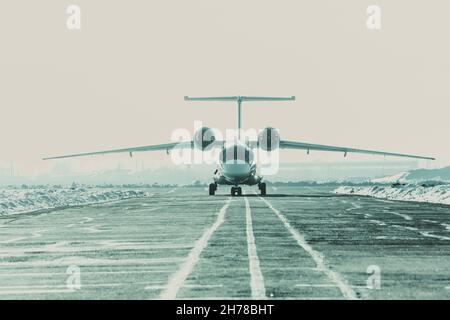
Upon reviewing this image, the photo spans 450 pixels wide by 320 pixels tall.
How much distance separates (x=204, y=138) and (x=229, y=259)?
39323 mm

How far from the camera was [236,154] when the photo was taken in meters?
51.8

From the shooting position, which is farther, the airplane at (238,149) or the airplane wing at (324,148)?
the airplane wing at (324,148)

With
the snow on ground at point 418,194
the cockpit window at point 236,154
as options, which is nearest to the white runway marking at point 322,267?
the snow on ground at point 418,194

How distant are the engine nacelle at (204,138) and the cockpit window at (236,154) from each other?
2.79 m

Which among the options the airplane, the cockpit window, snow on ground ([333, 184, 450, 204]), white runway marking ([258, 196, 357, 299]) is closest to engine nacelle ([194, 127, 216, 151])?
the airplane

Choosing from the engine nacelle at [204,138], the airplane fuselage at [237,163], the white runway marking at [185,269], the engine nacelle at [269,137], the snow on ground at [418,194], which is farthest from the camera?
the engine nacelle at [204,138]

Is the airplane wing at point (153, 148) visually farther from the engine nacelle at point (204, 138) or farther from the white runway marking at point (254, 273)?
the white runway marking at point (254, 273)

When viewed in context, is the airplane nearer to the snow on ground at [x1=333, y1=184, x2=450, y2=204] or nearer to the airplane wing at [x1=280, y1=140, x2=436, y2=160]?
the airplane wing at [x1=280, y1=140, x2=436, y2=160]

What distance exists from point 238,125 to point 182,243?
43.8 metres

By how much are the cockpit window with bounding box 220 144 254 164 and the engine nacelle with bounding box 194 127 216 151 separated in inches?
110

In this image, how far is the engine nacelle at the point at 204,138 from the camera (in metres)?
54.5

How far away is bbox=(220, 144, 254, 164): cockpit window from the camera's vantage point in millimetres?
51719

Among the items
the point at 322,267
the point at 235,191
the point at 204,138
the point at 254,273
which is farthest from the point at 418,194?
the point at 254,273
